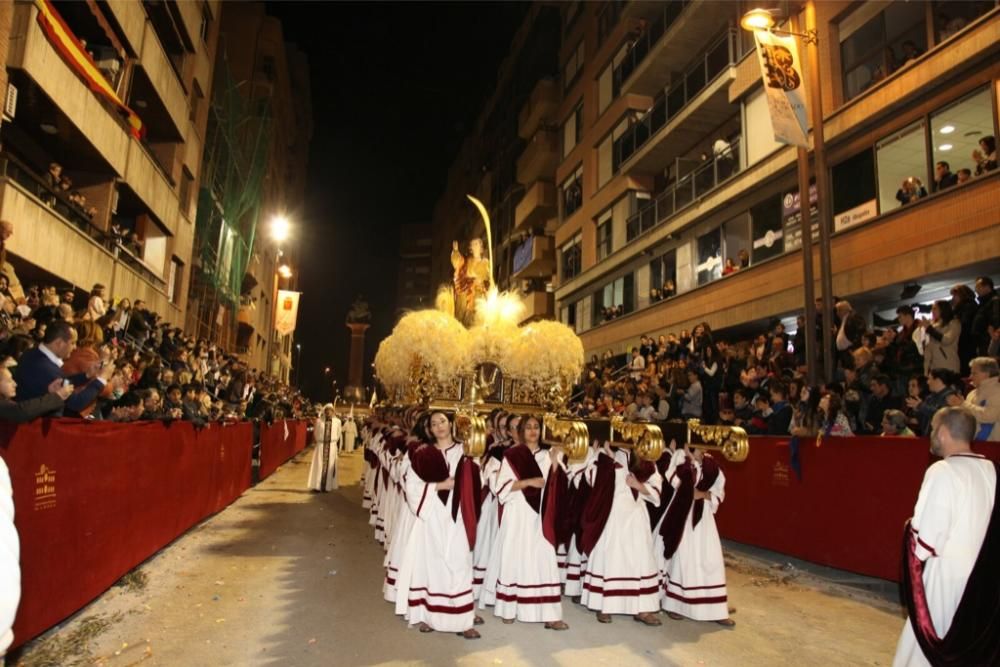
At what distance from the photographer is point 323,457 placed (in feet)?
53.9

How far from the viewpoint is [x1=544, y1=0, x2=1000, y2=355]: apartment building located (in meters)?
11.3

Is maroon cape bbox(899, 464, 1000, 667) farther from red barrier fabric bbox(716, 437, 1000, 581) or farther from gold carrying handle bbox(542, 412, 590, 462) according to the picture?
gold carrying handle bbox(542, 412, 590, 462)

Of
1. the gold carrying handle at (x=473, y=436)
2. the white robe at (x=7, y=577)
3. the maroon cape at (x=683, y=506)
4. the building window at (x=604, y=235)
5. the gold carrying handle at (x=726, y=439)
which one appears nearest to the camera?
the white robe at (x=7, y=577)

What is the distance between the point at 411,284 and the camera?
261 feet

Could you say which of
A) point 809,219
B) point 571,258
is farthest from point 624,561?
point 571,258

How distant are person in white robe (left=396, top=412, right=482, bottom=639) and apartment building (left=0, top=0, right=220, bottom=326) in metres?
11.0

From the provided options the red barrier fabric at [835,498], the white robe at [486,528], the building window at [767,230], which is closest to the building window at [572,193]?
the building window at [767,230]

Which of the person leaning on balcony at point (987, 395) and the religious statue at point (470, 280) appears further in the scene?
the religious statue at point (470, 280)

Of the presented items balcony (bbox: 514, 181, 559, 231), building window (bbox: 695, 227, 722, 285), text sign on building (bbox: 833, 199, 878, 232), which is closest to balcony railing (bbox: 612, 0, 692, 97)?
building window (bbox: 695, 227, 722, 285)

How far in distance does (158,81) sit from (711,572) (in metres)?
20.5

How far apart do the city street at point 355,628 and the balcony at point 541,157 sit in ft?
83.6

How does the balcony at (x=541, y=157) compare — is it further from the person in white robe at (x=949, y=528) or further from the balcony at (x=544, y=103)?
the person in white robe at (x=949, y=528)

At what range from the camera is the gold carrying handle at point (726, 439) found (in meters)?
6.15

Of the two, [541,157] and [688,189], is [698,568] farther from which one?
[541,157]
